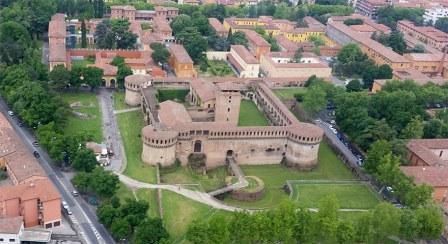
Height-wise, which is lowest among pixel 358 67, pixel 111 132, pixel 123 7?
pixel 111 132

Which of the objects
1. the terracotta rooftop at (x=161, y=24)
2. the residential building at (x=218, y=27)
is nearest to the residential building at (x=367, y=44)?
the residential building at (x=218, y=27)

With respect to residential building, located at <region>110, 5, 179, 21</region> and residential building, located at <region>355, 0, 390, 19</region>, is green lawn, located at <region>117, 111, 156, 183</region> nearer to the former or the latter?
residential building, located at <region>110, 5, 179, 21</region>

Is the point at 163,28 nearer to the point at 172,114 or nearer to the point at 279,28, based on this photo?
the point at 279,28

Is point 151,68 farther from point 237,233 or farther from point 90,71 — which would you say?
point 237,233

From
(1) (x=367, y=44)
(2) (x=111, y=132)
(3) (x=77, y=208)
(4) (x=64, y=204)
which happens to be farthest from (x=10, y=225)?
(1) (x=367, y=44)

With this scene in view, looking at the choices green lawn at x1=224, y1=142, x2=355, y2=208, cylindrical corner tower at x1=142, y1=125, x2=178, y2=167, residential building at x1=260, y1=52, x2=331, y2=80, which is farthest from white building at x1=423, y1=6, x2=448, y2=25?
cylindrical corner tower at x1=142, y1=125, x2=178, y2=167

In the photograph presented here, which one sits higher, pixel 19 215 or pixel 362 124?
pixel 362 124

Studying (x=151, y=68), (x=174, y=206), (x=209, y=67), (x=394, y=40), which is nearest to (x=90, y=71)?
(x=151, y=68)
